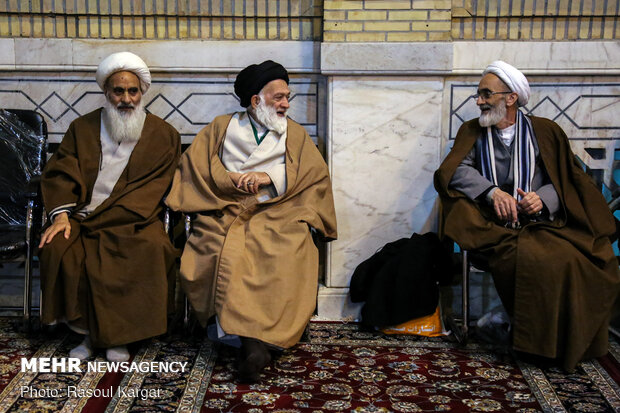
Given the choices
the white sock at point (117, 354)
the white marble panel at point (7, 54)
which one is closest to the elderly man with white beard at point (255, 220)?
the white sock at point (117, 354)

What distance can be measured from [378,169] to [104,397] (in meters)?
2.17

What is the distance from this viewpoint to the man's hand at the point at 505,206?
3.90 meters

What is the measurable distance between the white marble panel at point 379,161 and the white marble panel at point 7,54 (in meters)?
2.12

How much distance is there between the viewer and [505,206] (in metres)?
3.91

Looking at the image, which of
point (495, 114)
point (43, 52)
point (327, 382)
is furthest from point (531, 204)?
point (43, 52)

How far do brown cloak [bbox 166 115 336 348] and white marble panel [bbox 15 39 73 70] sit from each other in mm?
1217

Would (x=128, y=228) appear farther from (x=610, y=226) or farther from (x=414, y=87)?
(x=610, y=226)

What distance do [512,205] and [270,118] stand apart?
143 centimetres

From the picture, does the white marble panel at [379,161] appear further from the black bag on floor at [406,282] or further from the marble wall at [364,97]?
the black bag on floor at [406,282]

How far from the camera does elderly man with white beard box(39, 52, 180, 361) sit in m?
3.76

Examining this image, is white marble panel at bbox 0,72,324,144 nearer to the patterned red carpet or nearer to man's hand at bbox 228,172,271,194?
man's hand at bbox 228,172,271,194

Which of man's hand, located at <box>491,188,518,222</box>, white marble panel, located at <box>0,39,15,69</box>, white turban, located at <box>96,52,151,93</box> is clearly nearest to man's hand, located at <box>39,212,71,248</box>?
white turban, located at <box>96,52,151,93</box>

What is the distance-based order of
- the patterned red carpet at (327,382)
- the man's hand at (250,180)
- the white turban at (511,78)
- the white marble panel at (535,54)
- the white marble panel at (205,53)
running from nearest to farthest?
the patterned red carpet at (327,382), the man's hand at (250,180), the white turban at (511,78), the white marble panel at (535,54), the white marble panel at (205,53)

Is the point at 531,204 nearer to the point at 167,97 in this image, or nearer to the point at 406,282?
the point at 406,282
